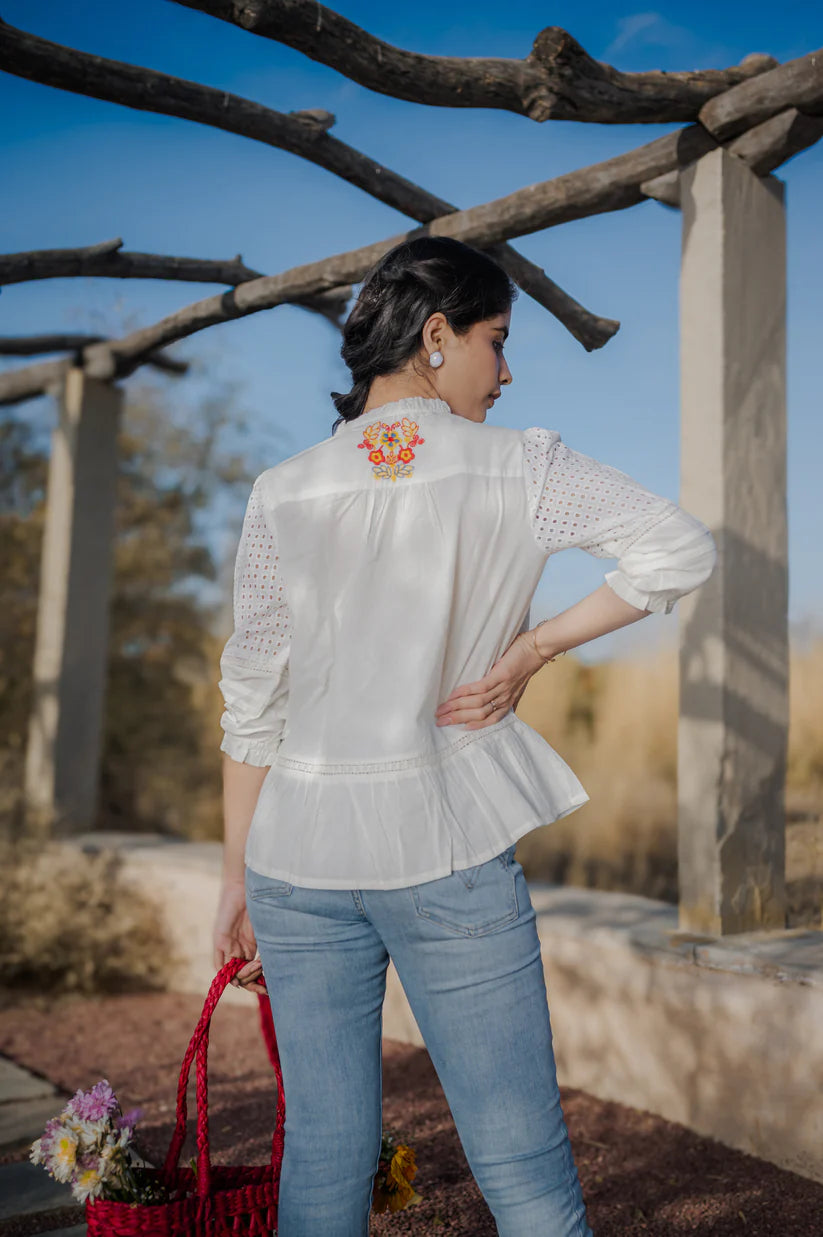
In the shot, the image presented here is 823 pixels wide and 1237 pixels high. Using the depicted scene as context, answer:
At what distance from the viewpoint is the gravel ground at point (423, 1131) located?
91.6 inches

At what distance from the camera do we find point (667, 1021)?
110 inches

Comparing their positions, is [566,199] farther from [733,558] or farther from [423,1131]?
[423,1131]

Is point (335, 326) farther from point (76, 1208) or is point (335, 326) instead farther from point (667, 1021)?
point (76, 1208)

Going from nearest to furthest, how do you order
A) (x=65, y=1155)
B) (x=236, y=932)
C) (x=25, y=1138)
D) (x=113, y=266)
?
(x=236, y=932)
(x=65, y=1155)
(x=25, y=1138)
(x=113, y=266)

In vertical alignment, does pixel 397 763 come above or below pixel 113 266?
below

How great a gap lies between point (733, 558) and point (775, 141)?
3.69 feet

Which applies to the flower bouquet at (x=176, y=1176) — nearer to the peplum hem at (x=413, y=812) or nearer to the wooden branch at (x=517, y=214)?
the peplum hem at (x=413, y=812)

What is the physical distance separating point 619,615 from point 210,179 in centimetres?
664

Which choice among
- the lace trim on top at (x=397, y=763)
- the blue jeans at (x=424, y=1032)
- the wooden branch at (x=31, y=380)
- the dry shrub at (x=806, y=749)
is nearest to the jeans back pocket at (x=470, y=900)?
the blue jeans at (x=424, y=1032)

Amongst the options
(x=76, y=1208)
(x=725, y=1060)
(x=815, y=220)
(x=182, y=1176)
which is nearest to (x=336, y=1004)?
(x=182, y=1176)

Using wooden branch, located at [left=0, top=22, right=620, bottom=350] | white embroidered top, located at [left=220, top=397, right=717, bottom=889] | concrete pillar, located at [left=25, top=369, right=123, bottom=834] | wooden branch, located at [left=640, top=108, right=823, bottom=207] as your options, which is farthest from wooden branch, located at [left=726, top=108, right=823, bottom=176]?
concrete pillar, located at [left=25, top=369, right=123, bottom=834]

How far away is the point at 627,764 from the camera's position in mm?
5379

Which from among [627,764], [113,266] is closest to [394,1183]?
[113,266]

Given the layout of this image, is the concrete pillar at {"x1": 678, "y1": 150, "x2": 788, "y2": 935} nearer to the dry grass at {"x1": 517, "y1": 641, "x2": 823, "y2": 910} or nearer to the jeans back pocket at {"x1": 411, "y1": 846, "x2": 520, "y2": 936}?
the dry grass at {"x1": 517, "y1": 641, "x2": 823, "y2": 910}
